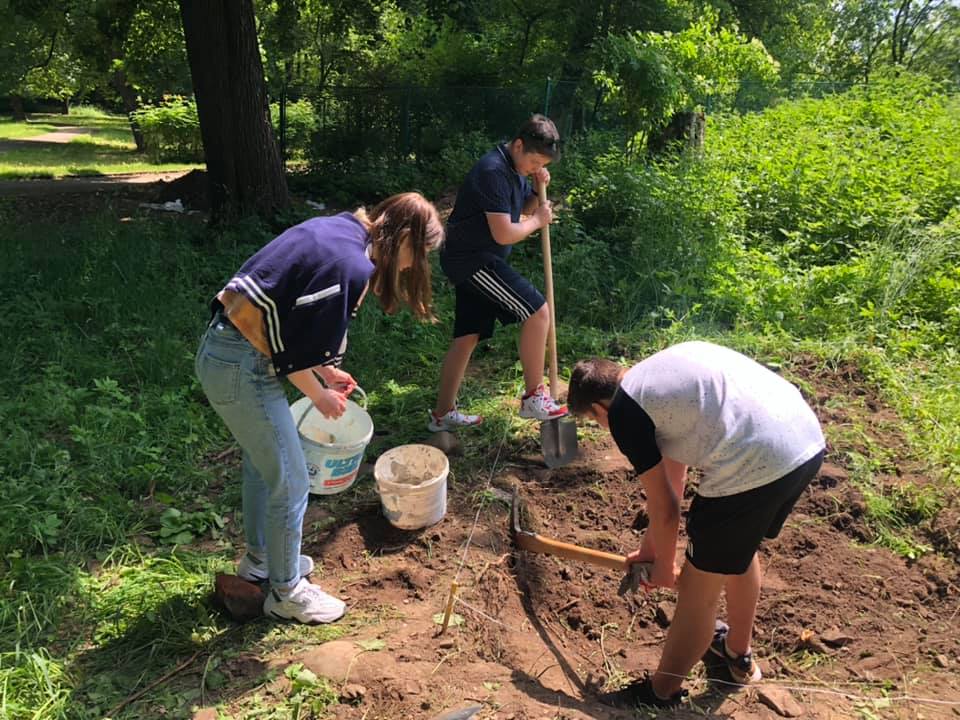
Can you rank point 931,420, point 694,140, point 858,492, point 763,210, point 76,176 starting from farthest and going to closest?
point 76,176 → point 694,140 → point 763,210 → point 931,420 → point 858,492

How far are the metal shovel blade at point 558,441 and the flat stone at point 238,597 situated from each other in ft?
6.02

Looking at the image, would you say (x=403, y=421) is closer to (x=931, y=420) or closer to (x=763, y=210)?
(x=931, y=420)

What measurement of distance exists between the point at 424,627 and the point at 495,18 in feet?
61.8

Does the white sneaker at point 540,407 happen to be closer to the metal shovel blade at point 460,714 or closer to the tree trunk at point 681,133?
the metal shovel blade at point 460,714

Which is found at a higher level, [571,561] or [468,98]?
[468,98]

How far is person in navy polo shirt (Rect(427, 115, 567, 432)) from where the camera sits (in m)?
3.79

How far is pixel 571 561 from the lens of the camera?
11.3 feet

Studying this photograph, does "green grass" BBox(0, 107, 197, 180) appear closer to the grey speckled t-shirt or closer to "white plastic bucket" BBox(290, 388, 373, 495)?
"white plastic bucket" BBox(290, 388, 373, 495)

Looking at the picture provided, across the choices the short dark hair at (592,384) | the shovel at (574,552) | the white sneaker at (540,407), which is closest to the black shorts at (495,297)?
the white sneaker at (540,407)

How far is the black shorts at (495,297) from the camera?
155 inches

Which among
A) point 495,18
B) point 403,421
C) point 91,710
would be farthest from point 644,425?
point 495,18

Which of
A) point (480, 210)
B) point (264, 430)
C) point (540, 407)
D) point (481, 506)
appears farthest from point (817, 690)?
point (480, 210)

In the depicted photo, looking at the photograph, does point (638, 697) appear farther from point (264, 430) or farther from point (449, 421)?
point (449, 421)

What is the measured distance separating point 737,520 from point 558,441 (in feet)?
6.03
